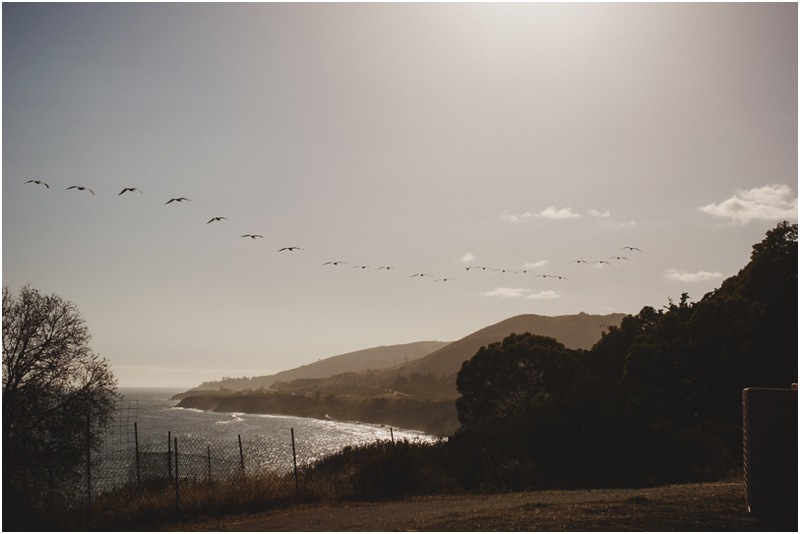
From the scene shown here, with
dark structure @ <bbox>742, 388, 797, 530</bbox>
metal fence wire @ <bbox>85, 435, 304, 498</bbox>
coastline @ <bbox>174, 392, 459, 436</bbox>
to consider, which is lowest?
coastline @ <bbox>174, 392, 459, 436</bbox>

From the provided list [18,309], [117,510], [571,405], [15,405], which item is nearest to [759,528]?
[117,510]

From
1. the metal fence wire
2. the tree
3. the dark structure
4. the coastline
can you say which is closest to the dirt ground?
the dark structure

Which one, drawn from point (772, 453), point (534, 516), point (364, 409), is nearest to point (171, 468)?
point (534, 516)

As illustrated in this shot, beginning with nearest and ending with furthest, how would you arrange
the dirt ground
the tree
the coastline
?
the dirt ground, the tree, the coastline

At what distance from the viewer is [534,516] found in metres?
10.8

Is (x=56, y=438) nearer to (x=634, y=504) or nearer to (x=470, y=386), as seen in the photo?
(x=634, y=504)

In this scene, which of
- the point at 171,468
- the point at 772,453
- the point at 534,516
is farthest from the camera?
the point at 171,468

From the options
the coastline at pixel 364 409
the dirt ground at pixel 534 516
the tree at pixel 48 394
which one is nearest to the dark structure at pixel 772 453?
the dirt ground at pixel 534 516

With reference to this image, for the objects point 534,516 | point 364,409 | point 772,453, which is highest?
point 772,453

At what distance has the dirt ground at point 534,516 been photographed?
9.50 metres

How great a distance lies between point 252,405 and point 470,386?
160713mm

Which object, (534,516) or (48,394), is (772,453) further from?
(48,394)

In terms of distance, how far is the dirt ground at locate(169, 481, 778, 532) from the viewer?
9500mm

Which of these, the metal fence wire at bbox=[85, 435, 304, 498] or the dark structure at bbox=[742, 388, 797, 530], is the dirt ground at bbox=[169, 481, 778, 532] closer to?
the dark structure at bbox=[742, 388, 797, 530]
